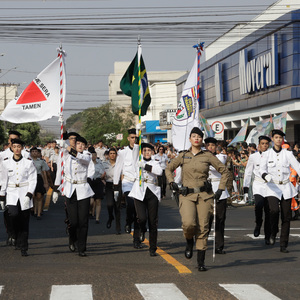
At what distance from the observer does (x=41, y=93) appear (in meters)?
11.9

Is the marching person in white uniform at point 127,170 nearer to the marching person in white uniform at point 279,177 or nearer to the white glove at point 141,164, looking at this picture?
the white glove at point 141,164

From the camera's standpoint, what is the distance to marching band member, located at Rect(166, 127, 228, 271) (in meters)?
9.01

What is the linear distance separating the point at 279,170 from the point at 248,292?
4.18 metres

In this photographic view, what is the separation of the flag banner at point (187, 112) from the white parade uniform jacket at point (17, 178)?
3.68 metres

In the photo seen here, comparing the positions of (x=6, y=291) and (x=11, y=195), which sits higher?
(x=11, y=195)

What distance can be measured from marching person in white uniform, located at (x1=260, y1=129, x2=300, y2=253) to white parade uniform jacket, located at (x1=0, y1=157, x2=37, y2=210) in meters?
3.93

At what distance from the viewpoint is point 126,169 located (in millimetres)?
12242

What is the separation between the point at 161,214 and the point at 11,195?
798 centimetres

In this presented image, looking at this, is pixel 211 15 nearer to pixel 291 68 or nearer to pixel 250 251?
pixel 291 68

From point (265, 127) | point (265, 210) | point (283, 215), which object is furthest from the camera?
point (265, 127)

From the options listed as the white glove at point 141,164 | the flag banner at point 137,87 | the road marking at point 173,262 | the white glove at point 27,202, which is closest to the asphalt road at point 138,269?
the road marking at point 173,262

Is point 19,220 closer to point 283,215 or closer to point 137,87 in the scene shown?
point 137,87

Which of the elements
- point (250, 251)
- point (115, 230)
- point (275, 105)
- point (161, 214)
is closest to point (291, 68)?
point (275, 105)

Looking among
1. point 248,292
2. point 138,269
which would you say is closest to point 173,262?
point 138,269
